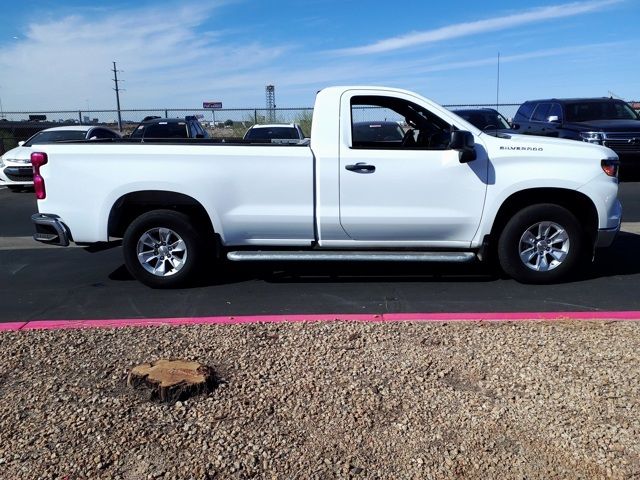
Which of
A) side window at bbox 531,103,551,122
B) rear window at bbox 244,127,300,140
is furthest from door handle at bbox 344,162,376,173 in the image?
side window at bbox 531,103,551,122

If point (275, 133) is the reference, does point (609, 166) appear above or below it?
below

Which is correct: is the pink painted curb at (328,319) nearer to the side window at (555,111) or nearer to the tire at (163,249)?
the tire at (163,249)

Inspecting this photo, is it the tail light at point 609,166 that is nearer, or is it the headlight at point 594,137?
the tail light at point 609,166

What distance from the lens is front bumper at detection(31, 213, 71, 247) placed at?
237 inches

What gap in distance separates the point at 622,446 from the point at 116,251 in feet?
21.9

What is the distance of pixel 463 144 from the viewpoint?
5.71 m

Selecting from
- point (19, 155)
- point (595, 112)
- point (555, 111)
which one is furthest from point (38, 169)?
point (595, 112)

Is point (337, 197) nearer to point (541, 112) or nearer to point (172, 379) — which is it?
point (172, 379)

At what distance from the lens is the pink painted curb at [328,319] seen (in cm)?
509

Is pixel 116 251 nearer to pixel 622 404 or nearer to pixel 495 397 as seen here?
pixel 495 397

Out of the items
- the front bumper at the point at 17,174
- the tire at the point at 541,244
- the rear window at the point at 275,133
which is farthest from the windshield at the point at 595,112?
the front bumper at the point at 17,174

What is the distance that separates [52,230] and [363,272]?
3318mm

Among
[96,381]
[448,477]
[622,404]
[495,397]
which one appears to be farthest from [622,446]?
[96,381]

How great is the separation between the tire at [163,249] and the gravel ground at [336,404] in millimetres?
1326
